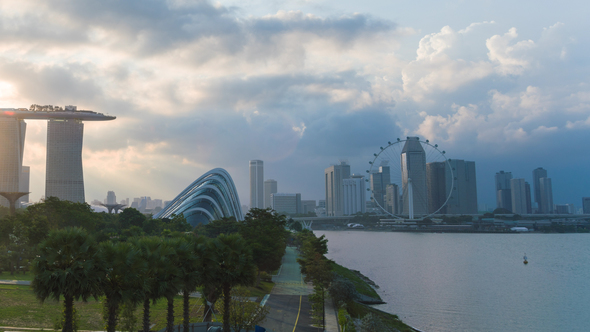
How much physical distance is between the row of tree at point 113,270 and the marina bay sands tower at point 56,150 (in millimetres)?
113417

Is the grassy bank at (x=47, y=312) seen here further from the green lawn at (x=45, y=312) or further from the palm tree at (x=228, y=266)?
the palm tree at (x=228, y=266)

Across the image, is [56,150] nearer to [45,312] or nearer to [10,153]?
[10,153]

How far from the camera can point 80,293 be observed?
15.9 metres

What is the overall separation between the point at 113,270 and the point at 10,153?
129 meters

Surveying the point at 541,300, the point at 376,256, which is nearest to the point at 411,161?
the point at 376,256

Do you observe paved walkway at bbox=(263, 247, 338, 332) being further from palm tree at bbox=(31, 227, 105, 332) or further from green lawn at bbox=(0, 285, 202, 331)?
palm tree at bbox=(31, 227, 105, 332)

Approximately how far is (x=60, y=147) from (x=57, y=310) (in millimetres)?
109838

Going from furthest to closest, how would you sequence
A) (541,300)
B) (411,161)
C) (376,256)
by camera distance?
(411,161), (376,256), (541,300)

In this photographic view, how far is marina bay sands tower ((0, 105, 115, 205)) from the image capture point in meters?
121

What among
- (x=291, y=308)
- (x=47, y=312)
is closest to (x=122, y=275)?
(x=47, y=312)

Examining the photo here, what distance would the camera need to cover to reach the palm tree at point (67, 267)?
50.4 ft

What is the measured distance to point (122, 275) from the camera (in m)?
16.6

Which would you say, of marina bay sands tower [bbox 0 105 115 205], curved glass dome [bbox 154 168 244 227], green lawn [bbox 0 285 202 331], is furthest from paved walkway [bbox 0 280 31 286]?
marina bay sands tower [bbox 0 105 115 205]

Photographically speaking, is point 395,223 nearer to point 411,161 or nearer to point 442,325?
point 411,161
